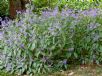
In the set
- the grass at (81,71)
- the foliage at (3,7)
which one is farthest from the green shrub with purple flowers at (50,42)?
the foliage at (3,7)

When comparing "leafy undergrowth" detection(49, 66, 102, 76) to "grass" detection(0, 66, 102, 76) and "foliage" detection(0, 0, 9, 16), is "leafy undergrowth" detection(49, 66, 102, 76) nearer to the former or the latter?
"grass" detection(0, 66, 102, 76)

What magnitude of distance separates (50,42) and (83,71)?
0.87m

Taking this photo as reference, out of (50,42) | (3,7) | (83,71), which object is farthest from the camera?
(3,7)

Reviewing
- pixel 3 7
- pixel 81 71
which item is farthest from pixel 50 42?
pixel 3 7

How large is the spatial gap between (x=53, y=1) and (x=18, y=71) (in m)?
5.98

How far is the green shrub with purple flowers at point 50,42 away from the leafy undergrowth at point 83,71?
12 centimetres

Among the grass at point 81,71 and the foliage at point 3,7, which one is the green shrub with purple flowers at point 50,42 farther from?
the foliage at point 3,7

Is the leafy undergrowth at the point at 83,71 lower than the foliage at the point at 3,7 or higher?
lower

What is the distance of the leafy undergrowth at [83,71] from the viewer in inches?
205

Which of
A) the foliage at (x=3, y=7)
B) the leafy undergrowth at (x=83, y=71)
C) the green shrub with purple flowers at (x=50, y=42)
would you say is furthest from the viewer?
the foliage at (x=3, y=7)

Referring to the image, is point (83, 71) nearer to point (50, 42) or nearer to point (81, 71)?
point (81, 71)

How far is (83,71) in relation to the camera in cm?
531

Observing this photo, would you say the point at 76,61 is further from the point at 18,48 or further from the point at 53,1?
the point at 53,1

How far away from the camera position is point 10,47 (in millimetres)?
5270
